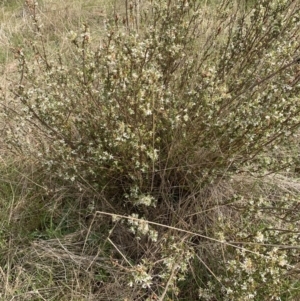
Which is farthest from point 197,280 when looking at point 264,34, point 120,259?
point 264,34

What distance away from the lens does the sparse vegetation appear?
188cm

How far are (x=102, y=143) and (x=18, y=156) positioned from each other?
0.96 m

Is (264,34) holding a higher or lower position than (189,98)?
higher

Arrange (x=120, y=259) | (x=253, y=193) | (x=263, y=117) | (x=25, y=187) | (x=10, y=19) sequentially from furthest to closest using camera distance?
(x=10, y=19), (x=25, y=187), (x=253, y=193), (x=120, y=259), (x=263, y=117)

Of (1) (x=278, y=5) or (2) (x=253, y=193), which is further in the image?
(2) (x=253, y=193)

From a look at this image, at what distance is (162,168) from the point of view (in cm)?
232

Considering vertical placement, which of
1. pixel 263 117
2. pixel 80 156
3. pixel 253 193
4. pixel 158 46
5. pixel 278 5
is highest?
pixel 278 5

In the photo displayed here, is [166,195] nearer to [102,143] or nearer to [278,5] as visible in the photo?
[102,143]

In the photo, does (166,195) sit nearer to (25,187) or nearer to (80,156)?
(80,156)

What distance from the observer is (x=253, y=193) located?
8.11ft

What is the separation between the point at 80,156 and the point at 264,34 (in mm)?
1332

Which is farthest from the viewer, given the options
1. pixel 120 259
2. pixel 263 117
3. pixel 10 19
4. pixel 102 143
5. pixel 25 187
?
pixel 10 19

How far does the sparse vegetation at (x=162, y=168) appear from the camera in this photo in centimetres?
188

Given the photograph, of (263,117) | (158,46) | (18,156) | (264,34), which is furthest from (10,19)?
(263,117)
